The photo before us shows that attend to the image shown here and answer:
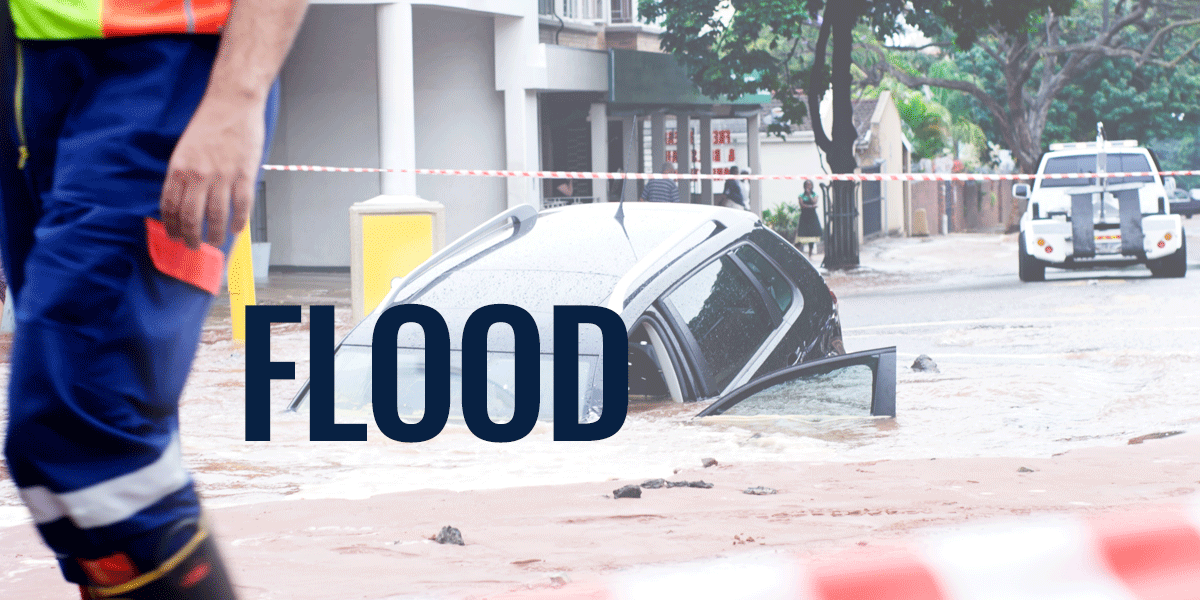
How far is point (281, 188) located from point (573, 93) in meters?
6.14

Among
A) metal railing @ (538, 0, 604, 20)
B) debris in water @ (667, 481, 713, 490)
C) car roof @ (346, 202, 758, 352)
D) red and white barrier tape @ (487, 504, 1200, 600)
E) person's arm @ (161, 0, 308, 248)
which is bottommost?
debris in water @ (667, 481, 713, 490)

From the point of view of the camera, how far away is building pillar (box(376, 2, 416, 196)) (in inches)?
786

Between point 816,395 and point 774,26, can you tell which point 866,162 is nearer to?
point 774,26

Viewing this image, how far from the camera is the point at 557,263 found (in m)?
6.56

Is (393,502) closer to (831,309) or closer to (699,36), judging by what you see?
(831,309)

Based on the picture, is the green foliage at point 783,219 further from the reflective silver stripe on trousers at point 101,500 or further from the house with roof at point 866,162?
the reflective silver stripe on trousers at point 101,500

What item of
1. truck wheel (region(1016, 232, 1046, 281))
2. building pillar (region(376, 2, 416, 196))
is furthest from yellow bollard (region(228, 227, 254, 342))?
truck wheel (region(1016, 232, 1046, 281))

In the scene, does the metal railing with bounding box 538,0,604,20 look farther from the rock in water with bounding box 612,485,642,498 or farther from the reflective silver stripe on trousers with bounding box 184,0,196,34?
the reflective silver stripe on trousers with bounding box 184,0,196,34

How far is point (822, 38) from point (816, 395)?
16.5m

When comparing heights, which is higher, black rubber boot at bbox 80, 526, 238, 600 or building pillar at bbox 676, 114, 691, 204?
building pillar at bbox 676, 114, 691, 204

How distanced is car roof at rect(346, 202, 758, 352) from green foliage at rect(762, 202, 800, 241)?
74.3 feet

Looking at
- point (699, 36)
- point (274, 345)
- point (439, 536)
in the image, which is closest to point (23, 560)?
point (439, 536)

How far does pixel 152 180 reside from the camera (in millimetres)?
1577

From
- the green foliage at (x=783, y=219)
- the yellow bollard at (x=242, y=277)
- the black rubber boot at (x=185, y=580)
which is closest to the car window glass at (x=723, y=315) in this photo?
the black rubber boot at (x=185, y=580)
